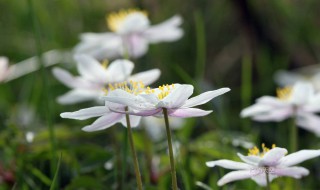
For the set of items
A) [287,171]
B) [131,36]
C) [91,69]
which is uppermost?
[131,36]

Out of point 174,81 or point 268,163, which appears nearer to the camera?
point 268,163

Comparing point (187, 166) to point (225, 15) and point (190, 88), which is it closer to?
point (190, 88)

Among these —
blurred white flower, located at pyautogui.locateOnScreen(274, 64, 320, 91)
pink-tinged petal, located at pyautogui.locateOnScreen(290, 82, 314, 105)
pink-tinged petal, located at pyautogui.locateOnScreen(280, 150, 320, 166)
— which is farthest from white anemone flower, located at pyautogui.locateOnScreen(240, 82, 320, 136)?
blurred white flower, located at pyautogui.locateOnScreen(274, 64, 320, 91)

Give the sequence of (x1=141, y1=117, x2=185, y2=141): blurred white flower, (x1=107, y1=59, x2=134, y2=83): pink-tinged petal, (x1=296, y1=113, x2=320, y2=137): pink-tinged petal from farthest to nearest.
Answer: (x1=141, y1=117, x2=185, y2=141): blurred white flower
(x1=296, y1=113, x2=320, y2=137): pink-tinged petal
(x1=107, y1=59, x2=134, y2=83): pink-tinged petal

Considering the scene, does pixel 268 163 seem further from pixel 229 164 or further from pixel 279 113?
pixel 279 113

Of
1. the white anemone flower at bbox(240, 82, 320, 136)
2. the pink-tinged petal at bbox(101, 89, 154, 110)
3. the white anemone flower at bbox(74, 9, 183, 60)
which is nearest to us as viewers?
the pink-tinged petal at bbox(101, 89, 154, 110)

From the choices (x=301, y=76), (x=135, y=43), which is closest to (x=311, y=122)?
(x=135, y=43)

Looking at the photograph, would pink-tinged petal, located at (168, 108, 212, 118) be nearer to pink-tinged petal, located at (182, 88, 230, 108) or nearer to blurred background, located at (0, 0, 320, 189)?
pink-tinged petal, located at (182, 88, 230, 108)

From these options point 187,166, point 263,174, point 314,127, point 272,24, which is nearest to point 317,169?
point 314,127
